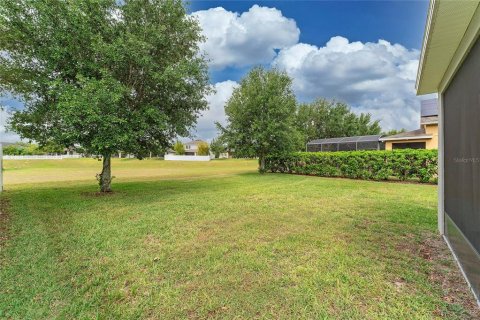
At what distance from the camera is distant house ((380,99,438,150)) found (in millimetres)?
18812

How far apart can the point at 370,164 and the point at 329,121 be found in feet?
93.0

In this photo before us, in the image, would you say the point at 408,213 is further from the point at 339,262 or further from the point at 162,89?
the point at 162,89

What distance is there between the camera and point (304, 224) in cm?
543

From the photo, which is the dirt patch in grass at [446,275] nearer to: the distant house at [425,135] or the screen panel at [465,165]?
the screen panel at [465,165]

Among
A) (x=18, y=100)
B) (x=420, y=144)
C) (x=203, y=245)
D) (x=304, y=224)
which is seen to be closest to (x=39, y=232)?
(x=203, y=245)

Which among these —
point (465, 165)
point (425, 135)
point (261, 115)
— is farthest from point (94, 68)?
point (425, 135)

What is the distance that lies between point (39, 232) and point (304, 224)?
5.43 metres

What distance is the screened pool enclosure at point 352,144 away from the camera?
939 inches

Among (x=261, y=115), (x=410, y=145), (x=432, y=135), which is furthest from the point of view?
(x=410, y=145)

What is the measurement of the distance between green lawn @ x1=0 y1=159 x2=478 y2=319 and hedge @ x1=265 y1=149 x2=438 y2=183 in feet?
21.2

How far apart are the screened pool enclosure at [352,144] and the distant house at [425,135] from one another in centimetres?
170

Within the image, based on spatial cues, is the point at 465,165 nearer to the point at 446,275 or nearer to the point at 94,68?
the point at 446,275

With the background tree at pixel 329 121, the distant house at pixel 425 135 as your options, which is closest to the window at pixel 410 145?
the distant house at pixel 425 135

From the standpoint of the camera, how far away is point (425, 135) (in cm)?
1909
